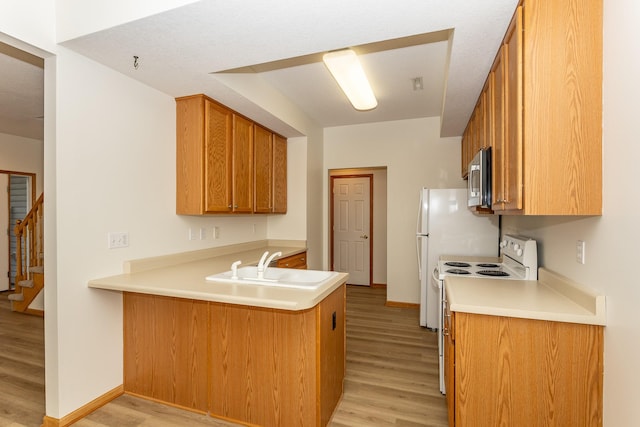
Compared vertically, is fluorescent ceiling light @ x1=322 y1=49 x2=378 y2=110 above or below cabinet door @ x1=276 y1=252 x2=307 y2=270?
above

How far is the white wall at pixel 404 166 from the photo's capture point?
4.25 meters

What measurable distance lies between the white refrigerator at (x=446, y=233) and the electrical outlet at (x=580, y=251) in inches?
71.7

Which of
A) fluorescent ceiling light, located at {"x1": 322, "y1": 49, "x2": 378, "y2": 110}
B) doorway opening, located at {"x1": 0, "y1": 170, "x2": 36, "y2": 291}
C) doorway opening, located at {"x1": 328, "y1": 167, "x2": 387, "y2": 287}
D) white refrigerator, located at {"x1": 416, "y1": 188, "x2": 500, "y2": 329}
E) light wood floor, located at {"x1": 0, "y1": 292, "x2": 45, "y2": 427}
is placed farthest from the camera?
doorway opening, located at {"x1": 328, "y1": 167, "x2": 387, "y2": 287}

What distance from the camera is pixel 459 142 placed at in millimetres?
4184

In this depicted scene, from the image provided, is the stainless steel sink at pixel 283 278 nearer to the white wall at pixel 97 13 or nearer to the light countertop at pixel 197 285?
the light countertop at pixel 197 285

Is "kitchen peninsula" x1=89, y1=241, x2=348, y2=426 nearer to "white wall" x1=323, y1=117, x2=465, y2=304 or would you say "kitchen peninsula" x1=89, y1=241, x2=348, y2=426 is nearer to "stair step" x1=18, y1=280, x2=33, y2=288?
"white wall" x1=323, y1=117, x2=465, y2=304

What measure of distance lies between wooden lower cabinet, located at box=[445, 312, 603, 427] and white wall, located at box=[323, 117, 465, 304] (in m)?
2.88

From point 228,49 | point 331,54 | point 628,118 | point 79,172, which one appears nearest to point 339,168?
point 331,54

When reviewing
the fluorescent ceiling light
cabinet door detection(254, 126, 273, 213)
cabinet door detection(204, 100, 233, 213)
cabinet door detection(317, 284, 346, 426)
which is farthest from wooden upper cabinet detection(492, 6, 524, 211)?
cabinet door detection(254, 126, 273, 213)

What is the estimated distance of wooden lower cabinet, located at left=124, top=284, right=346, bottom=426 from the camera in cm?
181

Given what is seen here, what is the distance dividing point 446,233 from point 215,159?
2.51 meters

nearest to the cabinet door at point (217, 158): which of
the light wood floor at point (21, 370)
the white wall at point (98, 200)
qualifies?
the white wall at point (98, 200)

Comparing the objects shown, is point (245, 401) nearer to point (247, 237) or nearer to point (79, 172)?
point (79, 172)

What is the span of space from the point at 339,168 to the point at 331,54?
2.45 m
